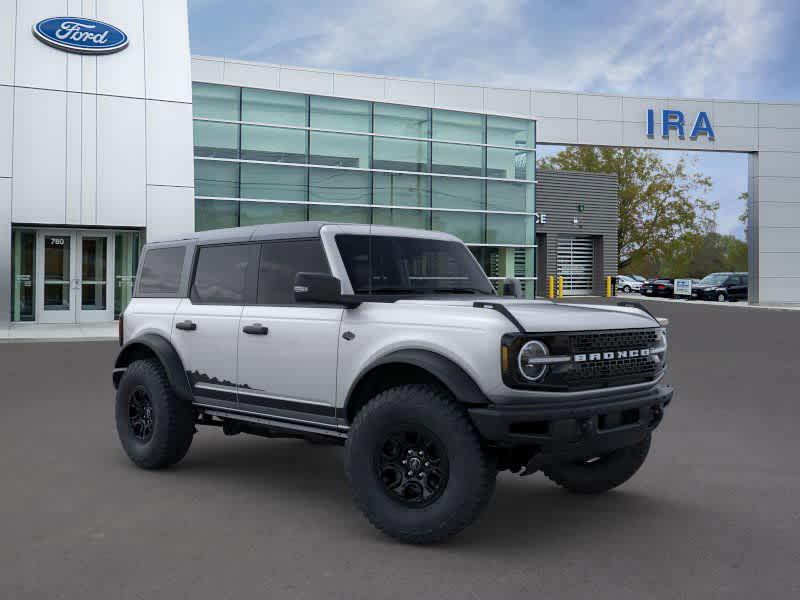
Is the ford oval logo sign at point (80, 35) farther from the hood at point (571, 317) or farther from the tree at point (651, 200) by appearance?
the tree at point (651, 200)

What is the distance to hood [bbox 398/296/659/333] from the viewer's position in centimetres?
482

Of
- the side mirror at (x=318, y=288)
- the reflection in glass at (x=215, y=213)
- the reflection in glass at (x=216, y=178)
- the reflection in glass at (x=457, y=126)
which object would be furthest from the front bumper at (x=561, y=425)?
the reflection in glass at (x=457, y=126)

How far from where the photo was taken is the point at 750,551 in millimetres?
4816

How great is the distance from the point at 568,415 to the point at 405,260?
196 centimetres

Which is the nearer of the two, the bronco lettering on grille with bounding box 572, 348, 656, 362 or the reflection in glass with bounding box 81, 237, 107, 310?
the bronco lettering on grille with bounding box 572, 348, 656, 362

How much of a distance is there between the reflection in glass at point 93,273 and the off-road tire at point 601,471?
2208cm

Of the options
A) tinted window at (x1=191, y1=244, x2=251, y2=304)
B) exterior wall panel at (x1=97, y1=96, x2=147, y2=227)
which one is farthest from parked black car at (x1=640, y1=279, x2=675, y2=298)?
tinted window at (x1=191, y1=244, x2=251, y2=304)

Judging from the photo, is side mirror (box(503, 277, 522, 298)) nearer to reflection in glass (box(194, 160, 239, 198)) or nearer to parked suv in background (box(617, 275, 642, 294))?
reflection in glass (box(194, 160, 239, 198))

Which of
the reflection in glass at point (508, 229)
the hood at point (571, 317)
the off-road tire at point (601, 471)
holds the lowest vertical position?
the off-road tire at point (601, 471)

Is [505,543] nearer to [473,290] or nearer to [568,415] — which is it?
[568,415]

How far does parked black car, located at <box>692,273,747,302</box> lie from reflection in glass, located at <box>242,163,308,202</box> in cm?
2762

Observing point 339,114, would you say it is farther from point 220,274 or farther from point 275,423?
point 275,423

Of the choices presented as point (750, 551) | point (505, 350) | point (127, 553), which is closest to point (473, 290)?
point (505, 350)

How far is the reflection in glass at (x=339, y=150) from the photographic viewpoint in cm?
2967
